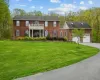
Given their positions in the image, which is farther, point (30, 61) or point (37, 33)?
point (37, 33)

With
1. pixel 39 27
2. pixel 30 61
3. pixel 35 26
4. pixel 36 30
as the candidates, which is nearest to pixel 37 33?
pixel 36 30

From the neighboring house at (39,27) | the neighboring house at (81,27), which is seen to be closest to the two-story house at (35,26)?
the neighboring house at (39,27)

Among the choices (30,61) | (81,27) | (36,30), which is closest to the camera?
(30,61)

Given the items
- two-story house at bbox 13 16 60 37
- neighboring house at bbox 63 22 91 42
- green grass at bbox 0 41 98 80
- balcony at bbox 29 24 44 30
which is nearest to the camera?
green grass at bbox 0 41 98 80

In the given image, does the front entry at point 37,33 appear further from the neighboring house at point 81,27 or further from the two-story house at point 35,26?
the neighboring house at point 81,27

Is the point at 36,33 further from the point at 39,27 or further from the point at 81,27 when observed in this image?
the point at 81,27

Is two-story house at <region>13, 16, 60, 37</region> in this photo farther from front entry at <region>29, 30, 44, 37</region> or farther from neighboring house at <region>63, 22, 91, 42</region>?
neighboring house at <region>63, 22, 91, 42</region>

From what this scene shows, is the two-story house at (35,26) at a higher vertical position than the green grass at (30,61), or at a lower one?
higher

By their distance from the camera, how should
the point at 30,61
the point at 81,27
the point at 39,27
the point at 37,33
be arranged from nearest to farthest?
1. the point at 30,61
2. the point at 39,27
3. the point at 37,33
4. the point at 81,27

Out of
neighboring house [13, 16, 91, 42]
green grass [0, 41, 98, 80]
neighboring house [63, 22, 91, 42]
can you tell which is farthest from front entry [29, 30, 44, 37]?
green grass [0, 41, 98, 80]

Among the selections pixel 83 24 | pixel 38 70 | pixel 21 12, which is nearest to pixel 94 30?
pixel 83 24

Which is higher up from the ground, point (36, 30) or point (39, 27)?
point (39, 27)

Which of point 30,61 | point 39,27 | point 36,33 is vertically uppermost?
point 39,27

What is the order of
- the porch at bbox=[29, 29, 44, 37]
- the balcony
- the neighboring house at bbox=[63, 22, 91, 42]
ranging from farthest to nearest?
the neighboring house at bbox=[63, 22, 91, 42] → the porch at bbox=[29, 29, 44, 37] → the balcony
